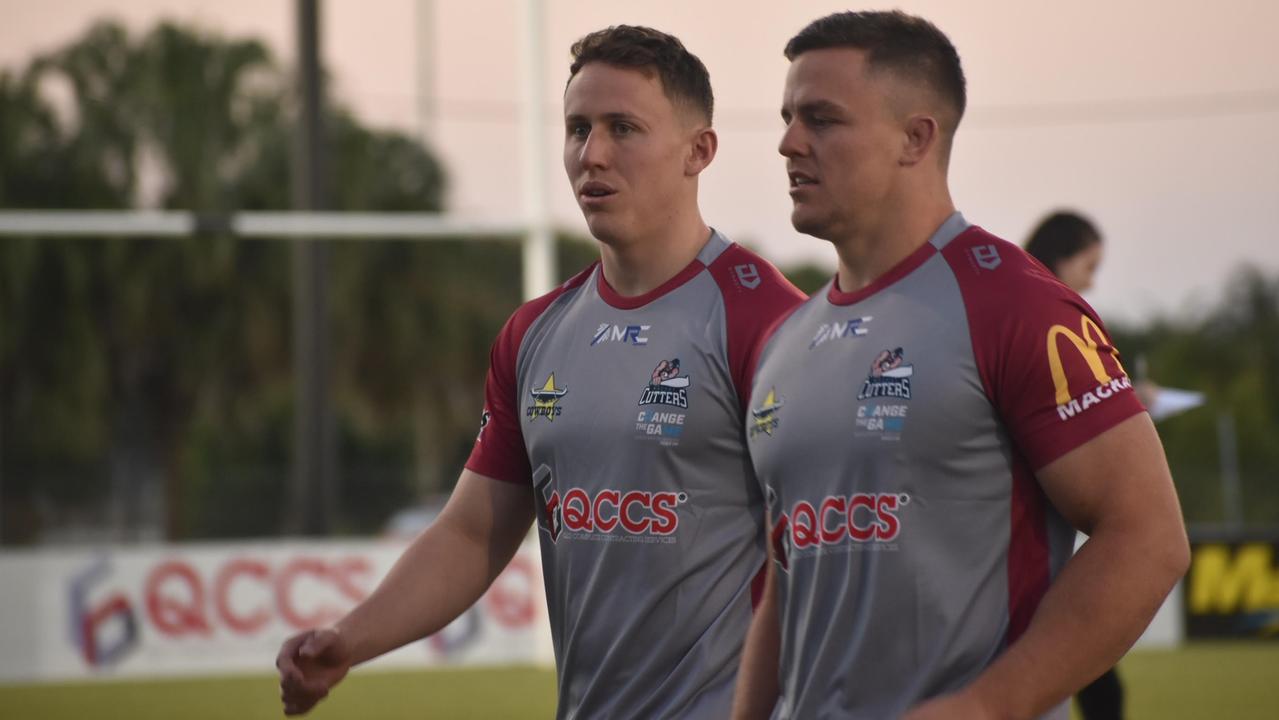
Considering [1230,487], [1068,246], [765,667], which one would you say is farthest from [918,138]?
[1230,487]

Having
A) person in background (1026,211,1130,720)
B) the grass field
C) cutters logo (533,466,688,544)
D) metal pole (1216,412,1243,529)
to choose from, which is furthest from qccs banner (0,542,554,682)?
cutters logo (533,466,688,544)

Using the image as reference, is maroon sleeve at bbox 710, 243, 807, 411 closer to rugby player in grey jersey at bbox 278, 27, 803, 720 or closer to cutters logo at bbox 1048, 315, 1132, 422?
rugby player in grey jersey at bbox 278, 27, 803, 720

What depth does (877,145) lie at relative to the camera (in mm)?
2857

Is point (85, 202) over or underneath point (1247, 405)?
over

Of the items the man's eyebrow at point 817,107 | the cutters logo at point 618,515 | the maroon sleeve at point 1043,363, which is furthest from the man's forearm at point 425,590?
the maroon sleeve at point 1043,363

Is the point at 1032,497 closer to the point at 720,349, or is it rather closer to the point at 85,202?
the point at 720,349

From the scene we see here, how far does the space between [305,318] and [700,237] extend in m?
14.4

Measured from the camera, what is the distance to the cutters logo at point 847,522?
270 centimetres

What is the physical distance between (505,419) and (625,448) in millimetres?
394

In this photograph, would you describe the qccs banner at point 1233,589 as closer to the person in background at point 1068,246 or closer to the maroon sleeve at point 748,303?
the person in background at point 1068,246

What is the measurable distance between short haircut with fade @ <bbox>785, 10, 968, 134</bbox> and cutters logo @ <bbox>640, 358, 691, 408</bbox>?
2.65ft

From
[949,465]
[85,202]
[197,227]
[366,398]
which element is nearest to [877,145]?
[949,465]

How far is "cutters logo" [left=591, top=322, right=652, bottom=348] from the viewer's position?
366 cm

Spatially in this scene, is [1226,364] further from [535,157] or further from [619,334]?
[619,334]
